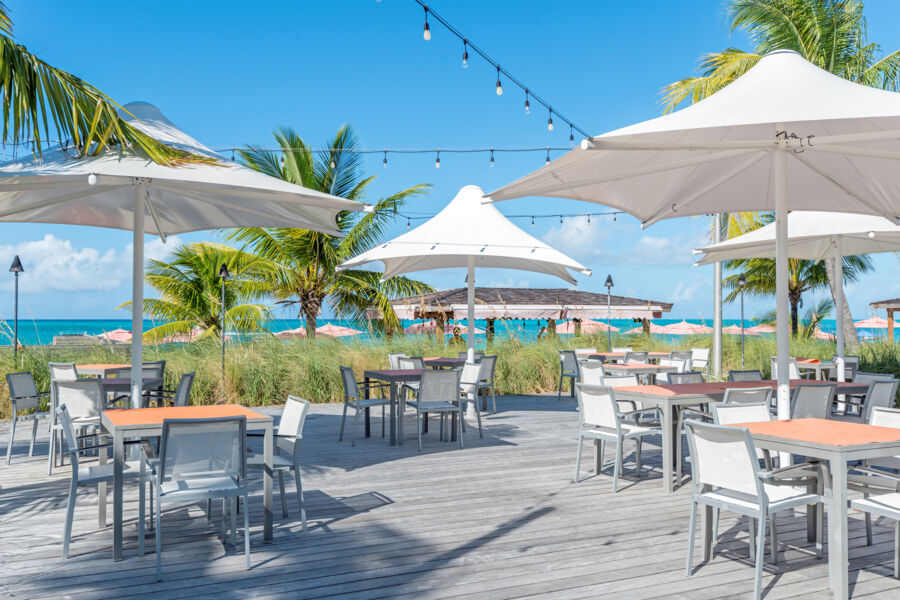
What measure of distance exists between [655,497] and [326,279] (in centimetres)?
1471

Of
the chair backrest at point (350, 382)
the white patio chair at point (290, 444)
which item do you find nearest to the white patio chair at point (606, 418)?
the white patio chair at point (290, 444)

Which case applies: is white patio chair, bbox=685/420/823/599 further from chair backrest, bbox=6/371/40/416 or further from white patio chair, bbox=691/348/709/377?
white patio chair, bbox=691/348/709/377

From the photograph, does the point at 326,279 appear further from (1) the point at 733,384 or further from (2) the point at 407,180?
(1) the point at 733,384

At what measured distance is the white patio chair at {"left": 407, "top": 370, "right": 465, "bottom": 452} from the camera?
7723 mm

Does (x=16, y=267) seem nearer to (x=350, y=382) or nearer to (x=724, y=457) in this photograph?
(x=350, y=382)

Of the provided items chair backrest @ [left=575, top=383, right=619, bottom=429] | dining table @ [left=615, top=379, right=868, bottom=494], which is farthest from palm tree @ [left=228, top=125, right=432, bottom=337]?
dining table @ [left=615, top=379, right=868, bottom=494]

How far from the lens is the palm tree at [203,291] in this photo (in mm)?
18891

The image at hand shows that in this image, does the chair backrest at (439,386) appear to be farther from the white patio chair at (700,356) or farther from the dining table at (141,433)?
the white patio chair at (700,356)

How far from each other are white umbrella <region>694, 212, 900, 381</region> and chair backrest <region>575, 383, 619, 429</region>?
3.96 meters

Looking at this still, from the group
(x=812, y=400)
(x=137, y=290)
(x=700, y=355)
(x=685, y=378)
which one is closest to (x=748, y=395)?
(x=812, y=400)

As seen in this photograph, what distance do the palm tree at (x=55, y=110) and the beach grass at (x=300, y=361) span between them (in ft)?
20.9

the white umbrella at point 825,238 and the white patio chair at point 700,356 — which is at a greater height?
the white umbrella at point 825,238

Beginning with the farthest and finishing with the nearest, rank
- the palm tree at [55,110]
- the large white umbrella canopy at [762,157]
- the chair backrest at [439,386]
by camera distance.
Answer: the chair backrest at [439,386] → the palm tree at [55,110] → the large white umbrella canopy at [762,157]

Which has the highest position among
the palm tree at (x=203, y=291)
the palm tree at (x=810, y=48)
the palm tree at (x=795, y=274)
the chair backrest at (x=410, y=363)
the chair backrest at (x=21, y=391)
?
the palm tree at (x=810, y=48)
